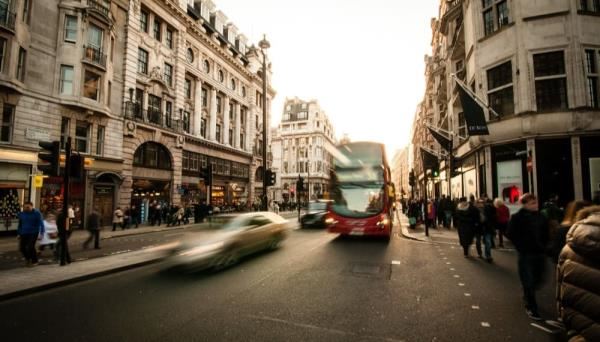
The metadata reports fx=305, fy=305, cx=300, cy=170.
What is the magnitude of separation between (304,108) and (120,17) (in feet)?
219

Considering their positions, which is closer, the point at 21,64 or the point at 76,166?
the point at 76,166

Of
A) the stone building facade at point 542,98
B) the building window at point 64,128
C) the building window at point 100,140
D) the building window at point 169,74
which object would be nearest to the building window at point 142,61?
the building window at point 169,74

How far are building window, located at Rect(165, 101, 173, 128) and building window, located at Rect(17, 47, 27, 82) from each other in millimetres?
10809

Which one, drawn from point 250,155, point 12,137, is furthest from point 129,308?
point 250,155

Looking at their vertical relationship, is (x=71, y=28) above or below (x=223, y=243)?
above

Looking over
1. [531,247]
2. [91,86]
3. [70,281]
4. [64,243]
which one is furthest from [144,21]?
[531,247]

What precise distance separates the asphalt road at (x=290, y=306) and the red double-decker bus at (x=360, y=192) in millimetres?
4208

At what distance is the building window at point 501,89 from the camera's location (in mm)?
15945

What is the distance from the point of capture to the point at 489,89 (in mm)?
17141

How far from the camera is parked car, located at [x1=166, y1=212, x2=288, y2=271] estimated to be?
745cm

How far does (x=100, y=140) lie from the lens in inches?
856

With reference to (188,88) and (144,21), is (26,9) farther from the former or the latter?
(188,88)

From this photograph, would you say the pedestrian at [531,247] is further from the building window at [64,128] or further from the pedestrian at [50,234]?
the building window at [64,128]

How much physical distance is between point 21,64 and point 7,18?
2.36 meters
